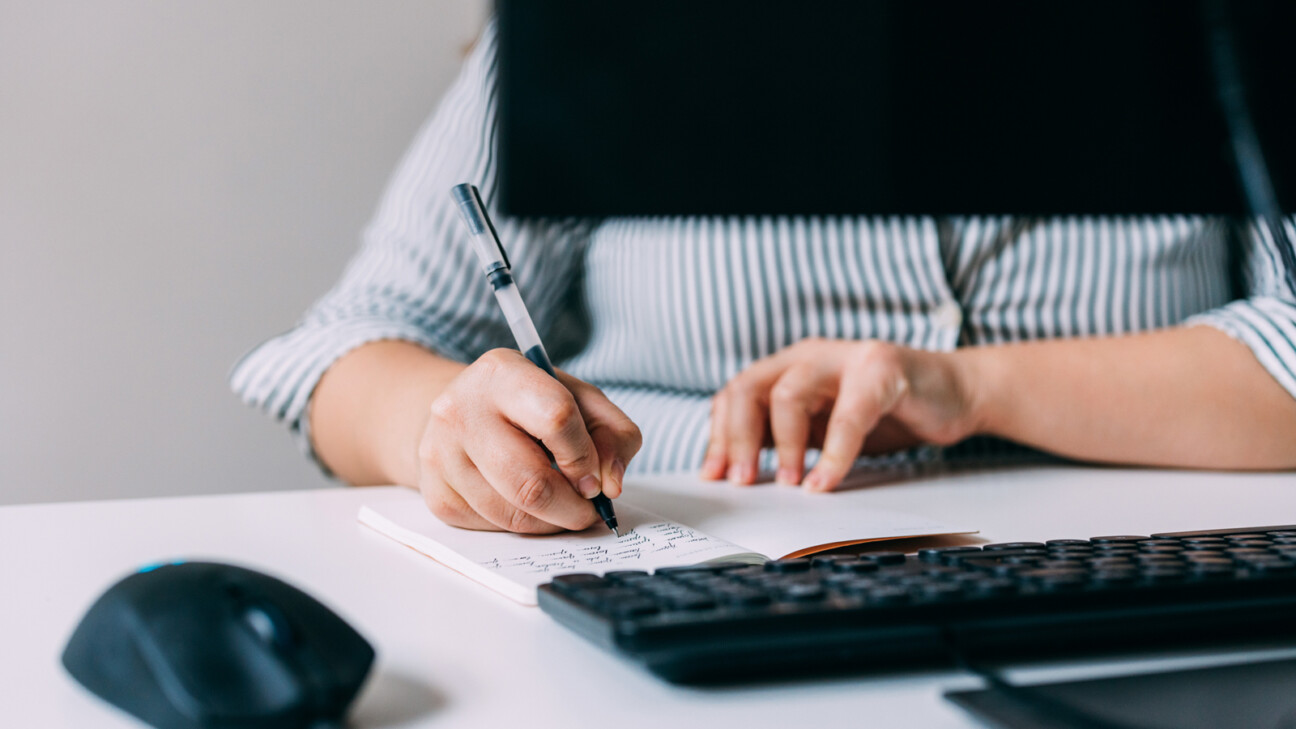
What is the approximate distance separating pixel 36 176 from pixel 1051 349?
1.28 metres

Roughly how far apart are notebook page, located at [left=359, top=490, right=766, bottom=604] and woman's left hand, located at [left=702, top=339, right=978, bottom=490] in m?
0.18

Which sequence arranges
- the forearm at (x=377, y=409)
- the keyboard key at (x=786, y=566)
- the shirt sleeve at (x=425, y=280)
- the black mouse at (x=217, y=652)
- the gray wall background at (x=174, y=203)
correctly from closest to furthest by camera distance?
the black mouse at (x=217, y=652) → the keyboard key at (x=786, y=566) → the forearm at (x=377, y=409) → the shirt sleeve at (x=425, y=280) → the gray wall background at (x=174, y=203)

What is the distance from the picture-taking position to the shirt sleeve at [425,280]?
827 millimetres

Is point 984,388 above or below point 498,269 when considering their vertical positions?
below

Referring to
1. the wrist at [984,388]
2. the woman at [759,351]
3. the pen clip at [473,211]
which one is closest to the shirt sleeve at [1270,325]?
the woman at [759,351]

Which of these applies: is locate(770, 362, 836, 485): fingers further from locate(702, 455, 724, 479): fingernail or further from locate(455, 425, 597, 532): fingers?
locate(455, 425, 597, 532): fingers

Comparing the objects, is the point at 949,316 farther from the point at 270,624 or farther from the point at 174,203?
the point at 174,203

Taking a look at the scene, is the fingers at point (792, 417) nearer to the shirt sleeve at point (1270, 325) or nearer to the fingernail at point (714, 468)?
the fingernail at point (714, 468)

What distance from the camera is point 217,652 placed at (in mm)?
250

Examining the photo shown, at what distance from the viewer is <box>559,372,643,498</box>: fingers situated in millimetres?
494

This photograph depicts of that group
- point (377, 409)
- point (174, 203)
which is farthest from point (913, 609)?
point (174, 203)

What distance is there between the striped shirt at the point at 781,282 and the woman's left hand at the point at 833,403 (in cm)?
16

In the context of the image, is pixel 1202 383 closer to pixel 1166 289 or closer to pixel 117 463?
pixel 1166 289

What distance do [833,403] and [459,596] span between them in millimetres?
423
